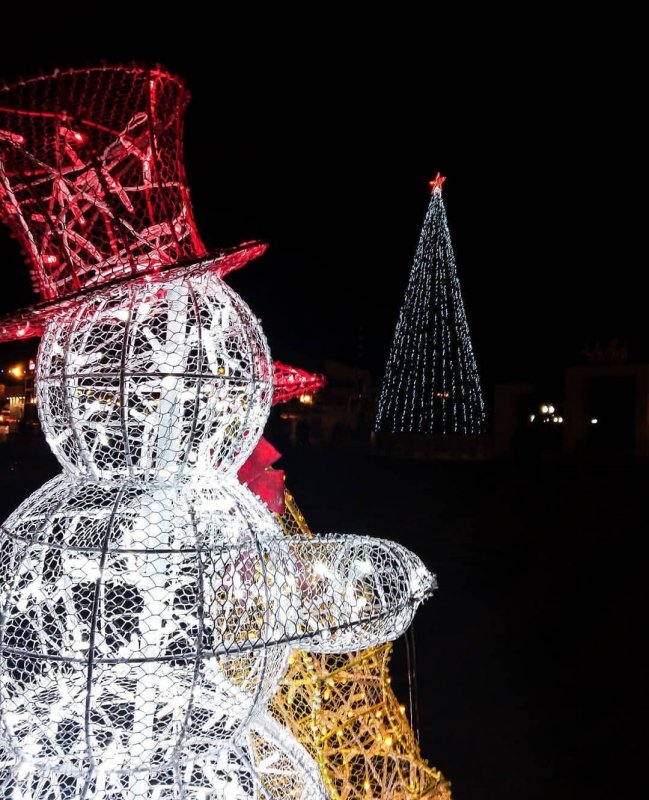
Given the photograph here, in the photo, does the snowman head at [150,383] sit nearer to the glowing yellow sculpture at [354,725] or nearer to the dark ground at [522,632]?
the glowing yellow sculpture at [354,725]

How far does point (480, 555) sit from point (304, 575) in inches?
242

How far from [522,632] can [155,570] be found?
4.17 m

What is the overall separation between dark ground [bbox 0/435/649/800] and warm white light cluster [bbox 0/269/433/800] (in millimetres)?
1891

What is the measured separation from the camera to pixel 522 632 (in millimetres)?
5449

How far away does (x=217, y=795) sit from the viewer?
1.86 metres

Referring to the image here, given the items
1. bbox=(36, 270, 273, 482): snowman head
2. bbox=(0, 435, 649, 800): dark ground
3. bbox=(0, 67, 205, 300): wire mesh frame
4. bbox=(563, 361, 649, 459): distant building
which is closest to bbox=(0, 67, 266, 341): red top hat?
bbox=(0, 67, 205, 300): wire mesh frame

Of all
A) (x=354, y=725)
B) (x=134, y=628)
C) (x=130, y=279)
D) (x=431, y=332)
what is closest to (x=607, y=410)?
(x=431, y=332)

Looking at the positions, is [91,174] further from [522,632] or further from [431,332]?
[431,332]

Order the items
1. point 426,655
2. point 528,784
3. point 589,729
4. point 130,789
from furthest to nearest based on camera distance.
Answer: point 426,655 < point 589,729 < point 528,784 < point 130,789

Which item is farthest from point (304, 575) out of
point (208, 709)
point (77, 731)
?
point (77, 731)

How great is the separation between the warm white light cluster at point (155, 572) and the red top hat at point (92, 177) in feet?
0.66

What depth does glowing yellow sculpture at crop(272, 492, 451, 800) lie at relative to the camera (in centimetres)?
244

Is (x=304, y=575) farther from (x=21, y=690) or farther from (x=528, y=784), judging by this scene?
(x=528, y=784)

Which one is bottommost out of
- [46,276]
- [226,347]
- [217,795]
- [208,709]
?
[217,795]
